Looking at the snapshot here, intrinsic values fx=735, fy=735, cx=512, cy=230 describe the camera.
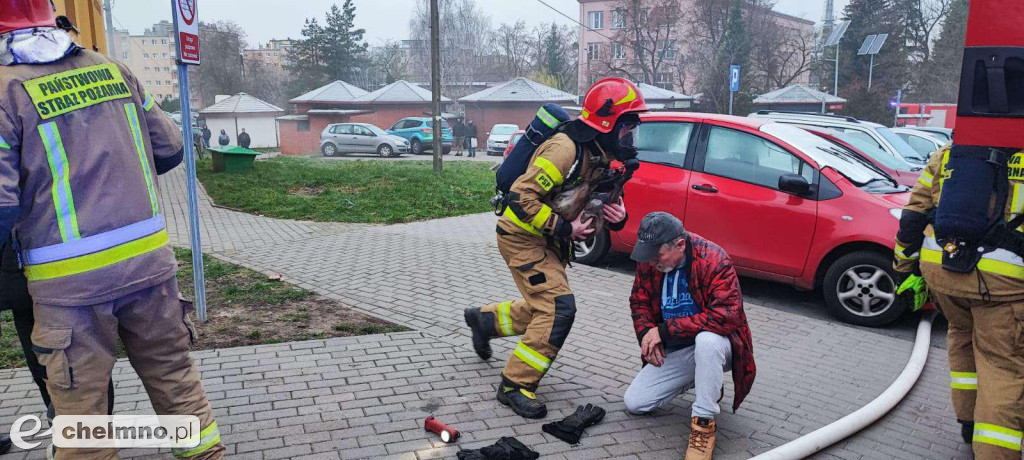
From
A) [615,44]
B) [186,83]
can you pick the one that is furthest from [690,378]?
[615,44]

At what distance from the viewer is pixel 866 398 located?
4754mm

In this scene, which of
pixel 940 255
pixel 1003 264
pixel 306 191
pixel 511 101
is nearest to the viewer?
pixel 1003 264

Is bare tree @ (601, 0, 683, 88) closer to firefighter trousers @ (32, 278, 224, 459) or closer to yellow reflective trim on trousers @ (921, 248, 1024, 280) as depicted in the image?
yellow reflective trim on trousers @ (921, 248, 1024, 280)

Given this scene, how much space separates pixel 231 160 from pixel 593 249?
13.6 m

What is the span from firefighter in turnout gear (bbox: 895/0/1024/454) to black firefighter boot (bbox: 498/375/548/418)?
84.4 inches

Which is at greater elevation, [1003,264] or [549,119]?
[549,119]

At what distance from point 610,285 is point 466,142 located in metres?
26.4

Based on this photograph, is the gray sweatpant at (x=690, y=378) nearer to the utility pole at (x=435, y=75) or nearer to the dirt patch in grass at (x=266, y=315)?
the dirt patch in grass at (x=266, y=315)

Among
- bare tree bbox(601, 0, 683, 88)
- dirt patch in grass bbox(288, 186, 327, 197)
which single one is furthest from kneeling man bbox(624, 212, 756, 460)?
bare tree bbox(601, 0, 683, 88)

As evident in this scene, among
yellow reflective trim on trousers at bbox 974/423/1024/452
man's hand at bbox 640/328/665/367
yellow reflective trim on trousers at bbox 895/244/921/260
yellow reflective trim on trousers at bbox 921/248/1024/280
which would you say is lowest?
yellow reflective trim on trousers at bbox 974/423/1024/452

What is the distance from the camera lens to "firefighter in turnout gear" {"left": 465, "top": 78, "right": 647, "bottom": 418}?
4109 mm

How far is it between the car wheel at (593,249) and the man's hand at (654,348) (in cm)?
416

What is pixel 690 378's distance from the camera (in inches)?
164

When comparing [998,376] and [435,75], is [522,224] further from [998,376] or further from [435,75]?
[435,75]
